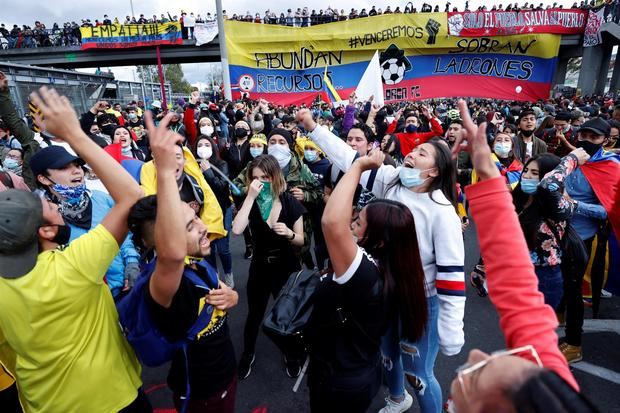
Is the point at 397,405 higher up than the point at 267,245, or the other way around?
the point at 267,245

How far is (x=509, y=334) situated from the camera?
3.36 ft

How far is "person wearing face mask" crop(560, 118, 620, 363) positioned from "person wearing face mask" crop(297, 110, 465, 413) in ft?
4.75

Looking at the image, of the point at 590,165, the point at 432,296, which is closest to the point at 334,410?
the point at 432,296

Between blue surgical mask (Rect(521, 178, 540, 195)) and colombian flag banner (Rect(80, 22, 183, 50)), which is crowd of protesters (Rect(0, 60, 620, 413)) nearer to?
blue surgical mask (Rect(521, 178, 540, 195))

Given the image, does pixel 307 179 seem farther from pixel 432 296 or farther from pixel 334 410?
pixel 334 410

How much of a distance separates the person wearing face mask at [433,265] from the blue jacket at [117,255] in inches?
69.6

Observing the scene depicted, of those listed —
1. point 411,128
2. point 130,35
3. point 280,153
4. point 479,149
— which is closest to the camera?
point 479,149

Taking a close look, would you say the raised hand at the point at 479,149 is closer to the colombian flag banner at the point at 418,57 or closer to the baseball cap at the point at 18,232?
the baseball cap at the point at 18,232

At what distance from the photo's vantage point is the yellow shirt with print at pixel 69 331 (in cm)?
127

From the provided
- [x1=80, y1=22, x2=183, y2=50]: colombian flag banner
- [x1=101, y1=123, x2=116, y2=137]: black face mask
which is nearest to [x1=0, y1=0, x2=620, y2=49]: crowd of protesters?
[x1=80, y1=22, x2=183, y2=50]: colombian flag banner

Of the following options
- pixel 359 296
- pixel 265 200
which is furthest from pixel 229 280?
pixel 359 296

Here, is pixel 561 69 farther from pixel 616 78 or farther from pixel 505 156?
pixel 505 156

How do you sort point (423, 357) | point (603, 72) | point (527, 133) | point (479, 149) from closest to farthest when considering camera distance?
point (479, 149) → point (423, 357) → point (527, 133) → point (603, 72)

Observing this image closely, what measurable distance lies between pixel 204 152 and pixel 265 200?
1720 mm
